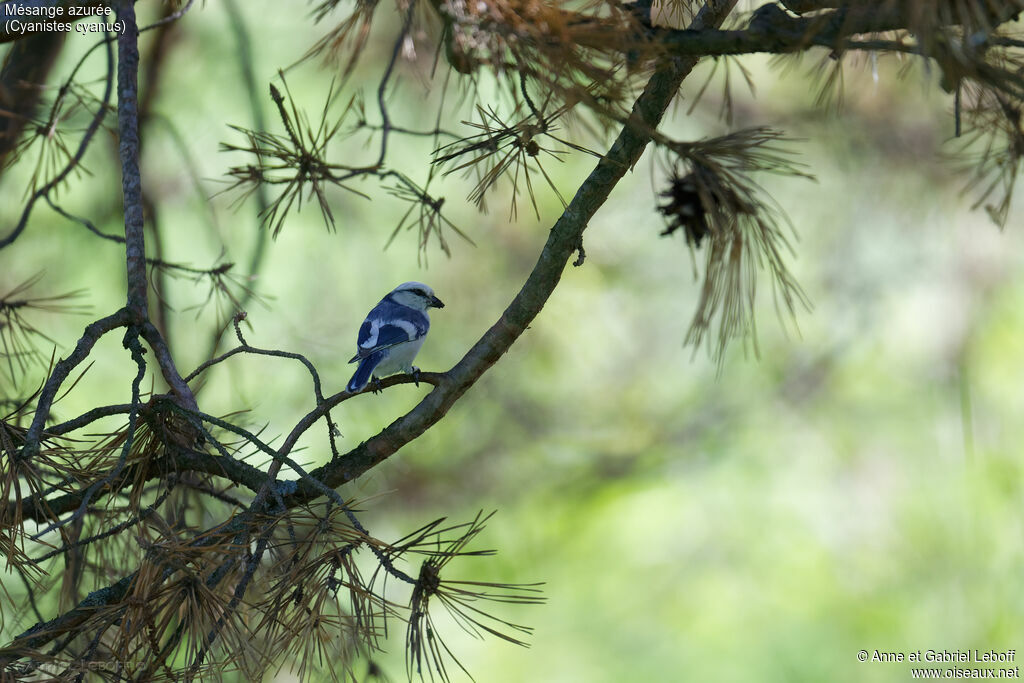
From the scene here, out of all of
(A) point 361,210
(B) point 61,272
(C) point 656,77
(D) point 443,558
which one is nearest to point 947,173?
(A) point 361,210

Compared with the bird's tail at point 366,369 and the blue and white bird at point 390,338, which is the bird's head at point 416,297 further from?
the bird's tail at point 366,369

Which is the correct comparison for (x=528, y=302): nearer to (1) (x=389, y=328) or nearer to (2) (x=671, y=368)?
(1) (x=389, y=328)

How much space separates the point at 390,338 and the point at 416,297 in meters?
0.30

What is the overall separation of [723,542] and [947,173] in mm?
1316

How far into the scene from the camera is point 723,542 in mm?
2627

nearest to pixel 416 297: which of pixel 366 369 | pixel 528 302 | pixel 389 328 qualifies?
pixel 389 328

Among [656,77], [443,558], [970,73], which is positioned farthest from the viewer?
[656,77]

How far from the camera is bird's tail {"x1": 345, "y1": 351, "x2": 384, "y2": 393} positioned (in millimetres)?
1387

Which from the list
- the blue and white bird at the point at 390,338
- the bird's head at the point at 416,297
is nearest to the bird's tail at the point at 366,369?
the blue and white bird at the point at 390,338

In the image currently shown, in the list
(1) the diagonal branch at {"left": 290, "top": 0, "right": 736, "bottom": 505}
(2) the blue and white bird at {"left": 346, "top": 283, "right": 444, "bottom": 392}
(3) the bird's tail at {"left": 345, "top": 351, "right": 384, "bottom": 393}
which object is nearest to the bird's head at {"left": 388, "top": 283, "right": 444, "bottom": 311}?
(2) the blue and white bird at {"left": 346, "top": 283, "right": 444, "bottom": 392}

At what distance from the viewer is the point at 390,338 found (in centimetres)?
151

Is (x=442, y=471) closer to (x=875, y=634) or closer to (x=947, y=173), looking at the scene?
(x=875, y=634)

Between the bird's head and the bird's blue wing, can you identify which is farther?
the bird's head

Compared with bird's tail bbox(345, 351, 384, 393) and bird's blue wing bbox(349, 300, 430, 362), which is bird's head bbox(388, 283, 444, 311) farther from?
bird's tail bbox(345, 351, 384, 393)
